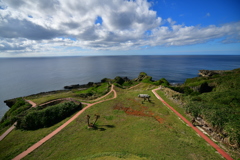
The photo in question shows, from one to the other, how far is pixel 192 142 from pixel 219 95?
1854 centimetres

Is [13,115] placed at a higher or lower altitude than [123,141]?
lower

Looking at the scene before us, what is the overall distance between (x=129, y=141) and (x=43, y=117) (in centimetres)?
1564

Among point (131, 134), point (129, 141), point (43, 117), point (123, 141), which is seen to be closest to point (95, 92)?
point (43, 117)

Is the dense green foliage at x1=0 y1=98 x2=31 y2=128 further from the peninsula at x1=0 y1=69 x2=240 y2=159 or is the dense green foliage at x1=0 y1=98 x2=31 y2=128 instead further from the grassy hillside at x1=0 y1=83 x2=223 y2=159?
the grassy hillside at x1=0 y1=83 x2=223 y2=159

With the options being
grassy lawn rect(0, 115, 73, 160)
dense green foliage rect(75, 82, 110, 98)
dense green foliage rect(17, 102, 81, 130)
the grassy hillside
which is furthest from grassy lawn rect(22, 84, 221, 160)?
dense green foliage rect(75, 82, 110, 98)

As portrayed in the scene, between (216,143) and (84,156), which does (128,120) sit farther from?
(216,143)

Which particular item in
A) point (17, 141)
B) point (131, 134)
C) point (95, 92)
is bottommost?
point (95, 92)

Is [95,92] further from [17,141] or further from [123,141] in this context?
[123,141]

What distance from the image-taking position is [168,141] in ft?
38.3

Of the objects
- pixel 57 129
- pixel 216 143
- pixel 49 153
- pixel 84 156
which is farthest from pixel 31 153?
pixel 216 143

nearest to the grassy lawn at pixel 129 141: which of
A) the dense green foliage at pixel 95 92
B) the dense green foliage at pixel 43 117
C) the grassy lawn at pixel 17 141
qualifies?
the grassy lawn at pixel 17 141

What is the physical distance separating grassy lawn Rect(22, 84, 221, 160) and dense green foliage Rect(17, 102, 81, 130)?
1677 millimetres

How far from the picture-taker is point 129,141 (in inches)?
472

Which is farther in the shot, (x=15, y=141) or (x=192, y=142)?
(x=15, y=141)
